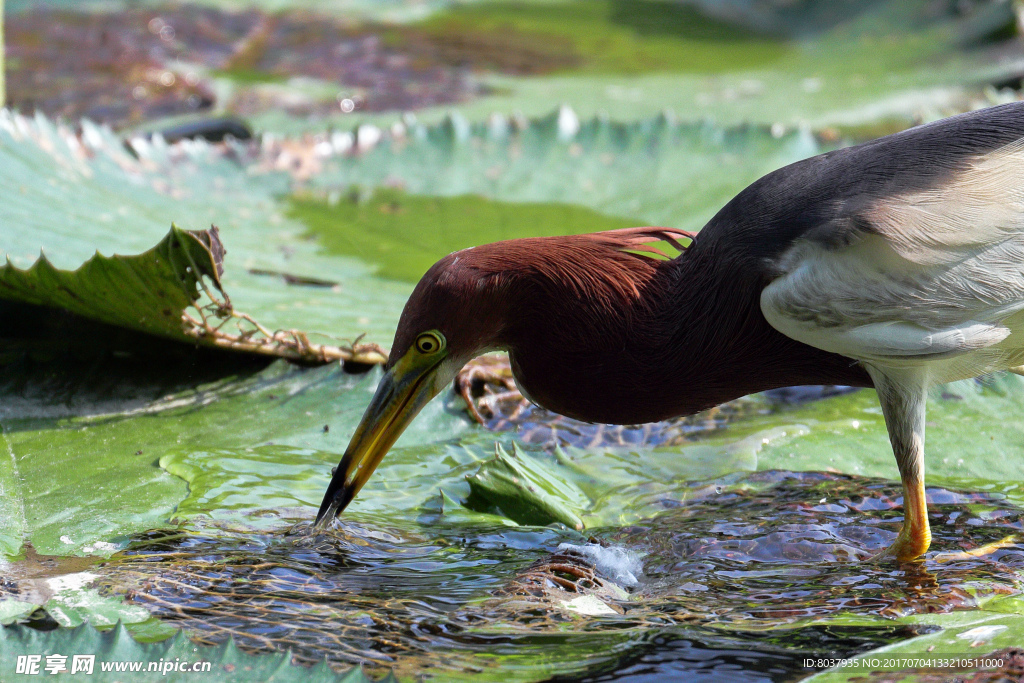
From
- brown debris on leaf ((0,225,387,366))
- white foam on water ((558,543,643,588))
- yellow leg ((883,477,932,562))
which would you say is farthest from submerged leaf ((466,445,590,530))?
yellow leg ((883,477,932,562))

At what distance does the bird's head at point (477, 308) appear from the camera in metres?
2.81

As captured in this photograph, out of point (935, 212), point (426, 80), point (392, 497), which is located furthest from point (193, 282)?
point (426, 80)

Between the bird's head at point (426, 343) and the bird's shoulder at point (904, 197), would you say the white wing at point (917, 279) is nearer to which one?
the bird's shoulder at point (904, 197)

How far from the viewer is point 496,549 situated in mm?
2689

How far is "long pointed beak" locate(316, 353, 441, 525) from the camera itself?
2.78 metres

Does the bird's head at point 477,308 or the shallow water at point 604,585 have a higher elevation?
the bird's head at point 477,308

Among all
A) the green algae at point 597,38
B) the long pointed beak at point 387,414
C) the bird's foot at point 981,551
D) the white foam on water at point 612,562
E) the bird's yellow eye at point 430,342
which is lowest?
the white foam on water at point 612,562

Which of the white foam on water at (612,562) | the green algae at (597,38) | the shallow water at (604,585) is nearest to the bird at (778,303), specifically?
the shallow water at (604,585)

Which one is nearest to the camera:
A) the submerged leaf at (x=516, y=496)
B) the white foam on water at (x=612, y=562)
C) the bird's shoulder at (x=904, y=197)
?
the white foam on water at (x=612, y=562)

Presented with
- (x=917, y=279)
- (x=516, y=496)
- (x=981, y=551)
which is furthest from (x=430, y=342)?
(x=981, y=551)

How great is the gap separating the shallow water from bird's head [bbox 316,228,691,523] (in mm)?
321

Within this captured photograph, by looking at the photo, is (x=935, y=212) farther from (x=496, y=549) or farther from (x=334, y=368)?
(x=334, y=368)

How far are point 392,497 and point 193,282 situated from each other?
2.73 feet

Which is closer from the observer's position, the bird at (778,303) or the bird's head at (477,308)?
the bird at (778,303)
